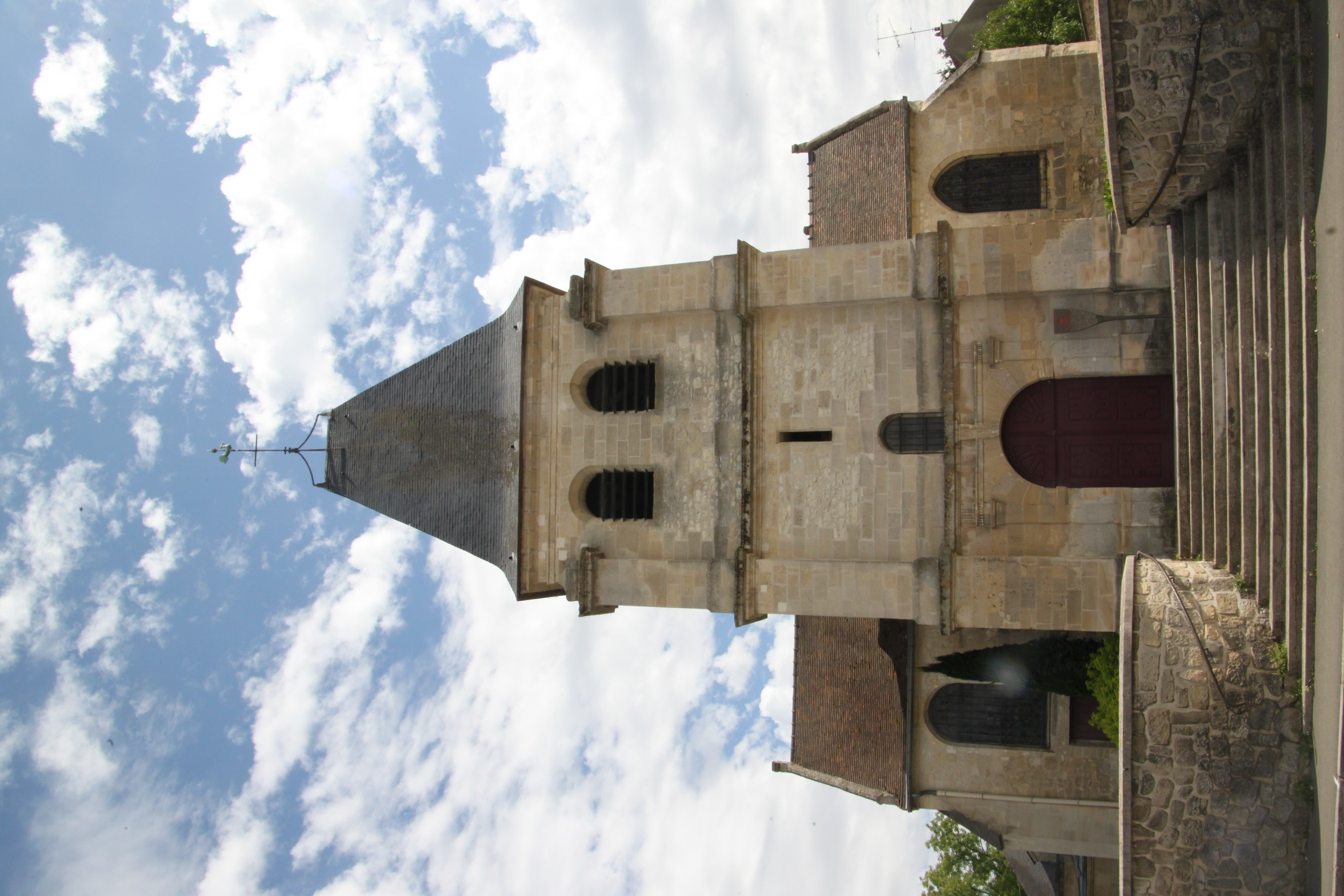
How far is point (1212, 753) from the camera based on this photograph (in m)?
9.77

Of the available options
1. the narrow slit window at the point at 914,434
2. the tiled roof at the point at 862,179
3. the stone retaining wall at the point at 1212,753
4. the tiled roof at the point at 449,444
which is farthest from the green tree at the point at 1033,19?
A: the stone retaining wall at the point at 1212,753

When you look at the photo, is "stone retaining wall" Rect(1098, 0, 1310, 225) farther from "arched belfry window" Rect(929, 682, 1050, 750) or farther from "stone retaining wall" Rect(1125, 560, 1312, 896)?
"arched belfry window" Rect(929, 682, 1050, 750)

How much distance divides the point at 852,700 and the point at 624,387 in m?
9.88

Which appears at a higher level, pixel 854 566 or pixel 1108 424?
pixel 1108 424

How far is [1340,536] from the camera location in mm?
7934

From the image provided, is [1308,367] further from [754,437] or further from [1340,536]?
[754,437]

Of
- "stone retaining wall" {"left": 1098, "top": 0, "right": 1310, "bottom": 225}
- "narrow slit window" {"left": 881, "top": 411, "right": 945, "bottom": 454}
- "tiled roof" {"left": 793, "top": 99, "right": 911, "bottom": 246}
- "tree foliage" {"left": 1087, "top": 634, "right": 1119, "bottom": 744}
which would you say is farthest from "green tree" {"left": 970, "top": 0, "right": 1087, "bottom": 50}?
"tree foliage" {"left": 1087, "top": 634, "right": 1119, "bottom": 744}

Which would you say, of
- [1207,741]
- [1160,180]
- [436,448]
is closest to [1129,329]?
[1160,180]

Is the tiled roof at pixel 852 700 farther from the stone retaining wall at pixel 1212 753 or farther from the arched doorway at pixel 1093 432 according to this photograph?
the stone retaining wall at pixel 1212 753

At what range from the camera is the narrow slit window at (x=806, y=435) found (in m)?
13.5

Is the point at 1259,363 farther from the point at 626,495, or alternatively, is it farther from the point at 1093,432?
the point at 626,495

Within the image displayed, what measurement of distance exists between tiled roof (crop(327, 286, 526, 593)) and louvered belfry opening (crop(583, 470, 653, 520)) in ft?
5.13

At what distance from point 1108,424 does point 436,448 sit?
10.9 metres

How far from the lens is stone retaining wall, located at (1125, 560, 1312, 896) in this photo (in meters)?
9.42
